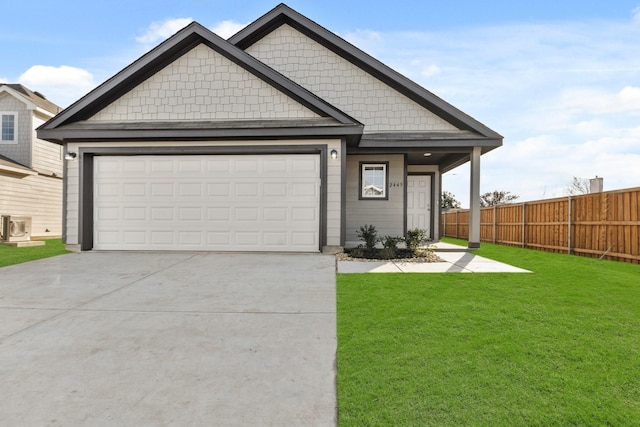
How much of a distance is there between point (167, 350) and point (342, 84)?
9614mm

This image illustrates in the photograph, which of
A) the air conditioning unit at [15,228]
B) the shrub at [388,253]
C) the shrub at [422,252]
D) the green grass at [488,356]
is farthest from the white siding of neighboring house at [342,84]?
the air conditioning unit at [15,228]

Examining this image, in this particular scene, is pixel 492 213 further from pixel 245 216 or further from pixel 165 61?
pixel 165 61

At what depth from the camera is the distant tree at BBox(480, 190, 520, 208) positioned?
34.7 meters

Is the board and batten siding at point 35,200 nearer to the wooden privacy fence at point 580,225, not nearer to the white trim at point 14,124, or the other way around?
the white trim at point 14,124

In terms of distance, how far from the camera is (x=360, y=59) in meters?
10.3

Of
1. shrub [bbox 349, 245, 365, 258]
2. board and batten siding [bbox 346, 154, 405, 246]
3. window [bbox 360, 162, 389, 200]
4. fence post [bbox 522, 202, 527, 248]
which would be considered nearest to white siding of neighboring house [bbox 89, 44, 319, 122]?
board and batten siding [bbox 346, 154, 405, 246]

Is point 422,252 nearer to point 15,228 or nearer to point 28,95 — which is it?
point 15,228

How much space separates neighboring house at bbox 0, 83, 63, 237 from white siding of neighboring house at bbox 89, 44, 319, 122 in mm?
9046

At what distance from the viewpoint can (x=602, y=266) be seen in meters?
7.57

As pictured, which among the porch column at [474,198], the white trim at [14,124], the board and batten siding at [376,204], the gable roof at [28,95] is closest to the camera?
the porch column at [474,198]

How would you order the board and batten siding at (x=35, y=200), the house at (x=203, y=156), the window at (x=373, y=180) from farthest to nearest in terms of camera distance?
1. the board and batten siding at (x=35, y=200)
2. the window at (x=373, y=180)
3. the house at (x=203, y=156)

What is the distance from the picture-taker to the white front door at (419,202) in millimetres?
12766

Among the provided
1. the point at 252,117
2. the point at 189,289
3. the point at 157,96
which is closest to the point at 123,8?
the point at 157,96

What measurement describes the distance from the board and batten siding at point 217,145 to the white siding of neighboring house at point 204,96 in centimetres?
66
